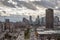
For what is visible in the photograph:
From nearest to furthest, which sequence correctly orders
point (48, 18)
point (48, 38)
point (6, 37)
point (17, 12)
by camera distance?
point (48, 38) → point (6, 37) → point (48, 18) → point (17, 12)

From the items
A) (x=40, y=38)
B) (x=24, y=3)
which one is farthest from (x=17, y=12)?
(x=40, y=38)

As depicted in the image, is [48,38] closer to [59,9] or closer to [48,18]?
[48,18]

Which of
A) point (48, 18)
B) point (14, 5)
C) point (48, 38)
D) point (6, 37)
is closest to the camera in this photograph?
point (48, 38)

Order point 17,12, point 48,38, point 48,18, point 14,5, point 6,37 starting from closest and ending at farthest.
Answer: point 48,38 < point 6,37 < point 48,18 < point 17,12 < point 14,5

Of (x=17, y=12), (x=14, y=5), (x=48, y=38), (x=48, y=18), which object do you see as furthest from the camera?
(x=14, y=5)

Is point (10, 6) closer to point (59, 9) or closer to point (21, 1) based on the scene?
point (21, 1)

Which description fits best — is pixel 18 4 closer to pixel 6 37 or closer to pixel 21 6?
pixel 21 6

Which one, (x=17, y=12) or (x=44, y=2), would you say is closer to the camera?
(x=17, y=12)

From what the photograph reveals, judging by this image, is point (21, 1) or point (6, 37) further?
point (21, 1)

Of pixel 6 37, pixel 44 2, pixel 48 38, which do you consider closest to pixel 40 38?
pixel 48 38
